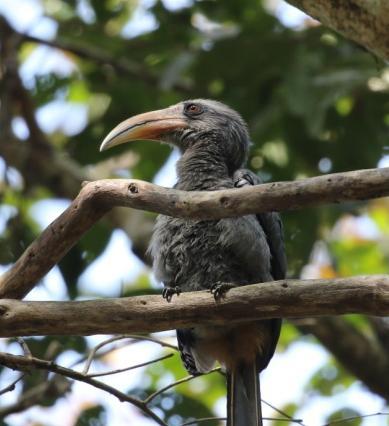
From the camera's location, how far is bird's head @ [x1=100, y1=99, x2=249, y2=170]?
5855 mm

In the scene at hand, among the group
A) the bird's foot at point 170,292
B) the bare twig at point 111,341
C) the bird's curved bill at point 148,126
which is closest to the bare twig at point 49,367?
the bare twig at point 111,341

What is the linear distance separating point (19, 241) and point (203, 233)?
1.69 m

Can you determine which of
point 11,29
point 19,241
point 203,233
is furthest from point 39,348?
point 11,29

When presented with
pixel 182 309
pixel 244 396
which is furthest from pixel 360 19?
pixel 244 396

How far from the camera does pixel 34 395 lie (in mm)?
5125

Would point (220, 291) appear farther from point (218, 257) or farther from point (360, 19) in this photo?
point (360, 19)

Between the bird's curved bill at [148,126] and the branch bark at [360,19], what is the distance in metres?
1.68

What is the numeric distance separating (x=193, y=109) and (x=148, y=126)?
1.56ft

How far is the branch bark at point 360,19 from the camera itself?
13.1ft

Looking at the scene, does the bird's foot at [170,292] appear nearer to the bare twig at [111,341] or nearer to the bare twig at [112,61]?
the bare twig at [111,341]

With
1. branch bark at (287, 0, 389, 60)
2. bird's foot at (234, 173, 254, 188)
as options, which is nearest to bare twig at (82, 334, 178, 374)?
bird's foot at (234, 173, 254, 188)

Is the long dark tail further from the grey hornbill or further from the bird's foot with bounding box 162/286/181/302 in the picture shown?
the bird's foot with bounding box 162/286/181/302

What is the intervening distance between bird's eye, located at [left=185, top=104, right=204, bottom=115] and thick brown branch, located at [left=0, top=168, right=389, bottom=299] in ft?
7.54

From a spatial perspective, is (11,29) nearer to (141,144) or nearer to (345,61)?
(141,144)
